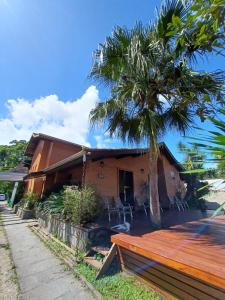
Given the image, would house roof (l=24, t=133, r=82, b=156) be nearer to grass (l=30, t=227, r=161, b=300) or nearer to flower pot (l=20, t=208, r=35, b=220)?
flower pot (l=20, t=208, r=35, b=220)

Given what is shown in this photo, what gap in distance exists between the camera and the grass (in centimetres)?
360

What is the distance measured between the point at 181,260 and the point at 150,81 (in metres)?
5.11

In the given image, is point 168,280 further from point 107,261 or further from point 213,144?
point 213,144

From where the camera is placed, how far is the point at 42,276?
464 centimetres

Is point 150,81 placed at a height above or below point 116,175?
above

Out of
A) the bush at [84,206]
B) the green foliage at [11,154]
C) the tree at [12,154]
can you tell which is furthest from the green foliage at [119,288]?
the green foliage at [11,154]

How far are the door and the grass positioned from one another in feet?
19.1

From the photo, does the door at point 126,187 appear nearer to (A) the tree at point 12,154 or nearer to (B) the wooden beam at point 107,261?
(B) the wooden beam at point 107,261

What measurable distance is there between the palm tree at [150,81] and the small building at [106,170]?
151 centimetres

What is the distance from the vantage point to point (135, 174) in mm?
11414

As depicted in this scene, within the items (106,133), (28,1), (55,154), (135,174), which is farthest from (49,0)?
(55,154)

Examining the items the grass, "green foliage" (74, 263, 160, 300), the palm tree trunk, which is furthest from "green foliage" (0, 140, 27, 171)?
"green foliage" (74, 263, 160, 300)

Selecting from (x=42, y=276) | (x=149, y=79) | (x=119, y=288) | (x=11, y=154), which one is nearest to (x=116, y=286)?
(x=119, y=288)

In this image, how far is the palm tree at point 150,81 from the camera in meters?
5.59
